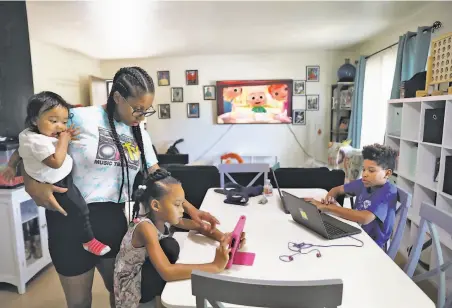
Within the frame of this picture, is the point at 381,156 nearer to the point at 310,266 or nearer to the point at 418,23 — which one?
the point at 310,266

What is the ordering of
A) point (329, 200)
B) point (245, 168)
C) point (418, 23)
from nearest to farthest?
point (329, 200) < point (245, 168) < point (418, 23)

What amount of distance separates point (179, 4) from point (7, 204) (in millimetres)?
2110

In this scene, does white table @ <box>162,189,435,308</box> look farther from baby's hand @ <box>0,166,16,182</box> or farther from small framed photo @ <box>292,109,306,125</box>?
small framed photo @ <box>292,109,306,125</box>

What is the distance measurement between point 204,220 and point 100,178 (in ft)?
1.69

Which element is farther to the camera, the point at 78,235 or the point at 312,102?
the point at 312,102

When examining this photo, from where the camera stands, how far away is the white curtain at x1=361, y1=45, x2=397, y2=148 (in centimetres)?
370

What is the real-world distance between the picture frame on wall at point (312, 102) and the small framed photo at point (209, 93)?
5.35 ft

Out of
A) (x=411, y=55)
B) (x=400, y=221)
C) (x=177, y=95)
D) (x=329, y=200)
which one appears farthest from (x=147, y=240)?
(x=177, y=95)

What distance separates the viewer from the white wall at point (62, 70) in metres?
3.87

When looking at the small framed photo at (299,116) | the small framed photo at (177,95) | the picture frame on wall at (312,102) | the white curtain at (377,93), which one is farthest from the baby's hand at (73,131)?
the picture frame on wall at (312,102)

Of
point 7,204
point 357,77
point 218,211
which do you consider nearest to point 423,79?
point 357,77

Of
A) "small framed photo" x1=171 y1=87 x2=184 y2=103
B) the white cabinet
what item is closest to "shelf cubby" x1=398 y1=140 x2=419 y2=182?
the white cabinet

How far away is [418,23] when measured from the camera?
304 cm

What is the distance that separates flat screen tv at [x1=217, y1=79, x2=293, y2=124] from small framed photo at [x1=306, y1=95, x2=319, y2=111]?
1.09 ft
